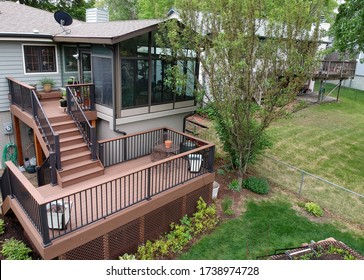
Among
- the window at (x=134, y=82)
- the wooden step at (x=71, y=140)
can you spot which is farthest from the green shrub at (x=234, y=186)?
the wooden step at (x=71, y=140)

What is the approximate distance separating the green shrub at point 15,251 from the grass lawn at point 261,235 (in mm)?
3191

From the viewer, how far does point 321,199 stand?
948 centimetres

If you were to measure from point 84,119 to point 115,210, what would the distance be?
367 centimetres

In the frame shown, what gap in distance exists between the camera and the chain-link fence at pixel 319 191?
8836 mm

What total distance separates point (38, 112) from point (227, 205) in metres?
5.85

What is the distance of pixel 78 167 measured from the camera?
25.6 ft

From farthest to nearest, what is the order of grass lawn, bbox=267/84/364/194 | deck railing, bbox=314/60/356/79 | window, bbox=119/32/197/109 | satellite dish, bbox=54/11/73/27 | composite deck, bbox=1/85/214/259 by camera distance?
deck railing, bbox=314/60/356/79 < grass lawn, bbox=267/84/364/194 < satellite dish, bbox=54/11/73/27 < window, bbox=119/32/197/109 < composite deck, bbox=1/85/214/259

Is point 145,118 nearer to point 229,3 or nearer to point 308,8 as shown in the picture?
point 229,3

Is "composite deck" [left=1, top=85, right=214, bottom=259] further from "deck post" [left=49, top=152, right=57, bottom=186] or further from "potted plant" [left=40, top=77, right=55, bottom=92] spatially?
"potted plant" [left=40, top=77, right=55, bottom=92]

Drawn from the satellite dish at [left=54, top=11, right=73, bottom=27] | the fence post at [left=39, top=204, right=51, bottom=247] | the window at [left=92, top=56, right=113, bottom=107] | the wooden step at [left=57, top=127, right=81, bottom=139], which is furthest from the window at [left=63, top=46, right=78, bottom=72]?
the fence post at [left=39, top=204, right=51, bottom=247]

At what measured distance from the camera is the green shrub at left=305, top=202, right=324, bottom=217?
27.8ft

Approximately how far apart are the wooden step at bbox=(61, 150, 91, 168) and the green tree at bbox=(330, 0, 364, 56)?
9902 mm

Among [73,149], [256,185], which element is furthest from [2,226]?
[256,185]

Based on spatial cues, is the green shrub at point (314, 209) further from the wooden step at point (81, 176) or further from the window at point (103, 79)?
the window at point (103, 79)
